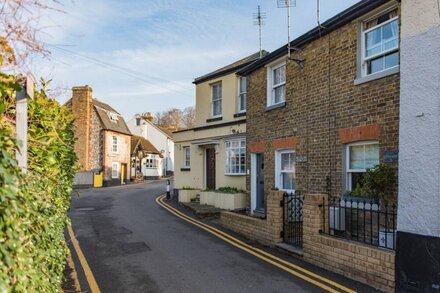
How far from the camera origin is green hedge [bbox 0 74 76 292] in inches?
89.1

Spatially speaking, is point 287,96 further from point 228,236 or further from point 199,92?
point 199,92

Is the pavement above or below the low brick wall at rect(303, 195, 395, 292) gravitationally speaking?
below

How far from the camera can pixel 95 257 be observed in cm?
868

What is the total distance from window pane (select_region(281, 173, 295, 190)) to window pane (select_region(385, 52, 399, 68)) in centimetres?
468

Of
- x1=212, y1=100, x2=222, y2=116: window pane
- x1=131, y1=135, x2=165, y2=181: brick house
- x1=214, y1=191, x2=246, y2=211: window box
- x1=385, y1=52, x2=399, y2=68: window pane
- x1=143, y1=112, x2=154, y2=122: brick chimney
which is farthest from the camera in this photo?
x1=143, y1=112, x2=154, y2=122: brick chimney

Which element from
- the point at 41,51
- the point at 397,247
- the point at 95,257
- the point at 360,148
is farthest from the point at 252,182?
the point at 41,51

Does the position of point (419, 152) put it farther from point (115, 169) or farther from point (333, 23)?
point (115, 169)

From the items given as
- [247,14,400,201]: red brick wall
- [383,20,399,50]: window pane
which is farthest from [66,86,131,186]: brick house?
[383,20,399,50]: window pane

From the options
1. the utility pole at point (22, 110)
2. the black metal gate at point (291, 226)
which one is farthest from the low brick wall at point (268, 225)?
the utility pole at point (22, 110)

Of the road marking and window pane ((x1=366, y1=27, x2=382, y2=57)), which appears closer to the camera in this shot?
the road marking

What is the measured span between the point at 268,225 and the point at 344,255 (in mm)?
2812

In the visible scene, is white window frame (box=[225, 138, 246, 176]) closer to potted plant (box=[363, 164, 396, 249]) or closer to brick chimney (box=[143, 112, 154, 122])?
potted plant (box=[363, 164, 396, 249])

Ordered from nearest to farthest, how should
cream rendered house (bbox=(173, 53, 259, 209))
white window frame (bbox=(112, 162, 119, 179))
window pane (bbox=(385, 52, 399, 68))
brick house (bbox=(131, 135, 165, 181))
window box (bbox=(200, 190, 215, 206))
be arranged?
window pane (bbox=(385, 52, 399, 68)) → cream rendered house (bbox=(173, 53, 259, 209)) → window box (bbox=(200, 190, 215, 206)) → white window frame (bbox=(112, 162, 119, 179)) → brick house (bbox=(131, 135, 165, 181))

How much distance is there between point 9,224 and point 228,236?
29.9 feet
